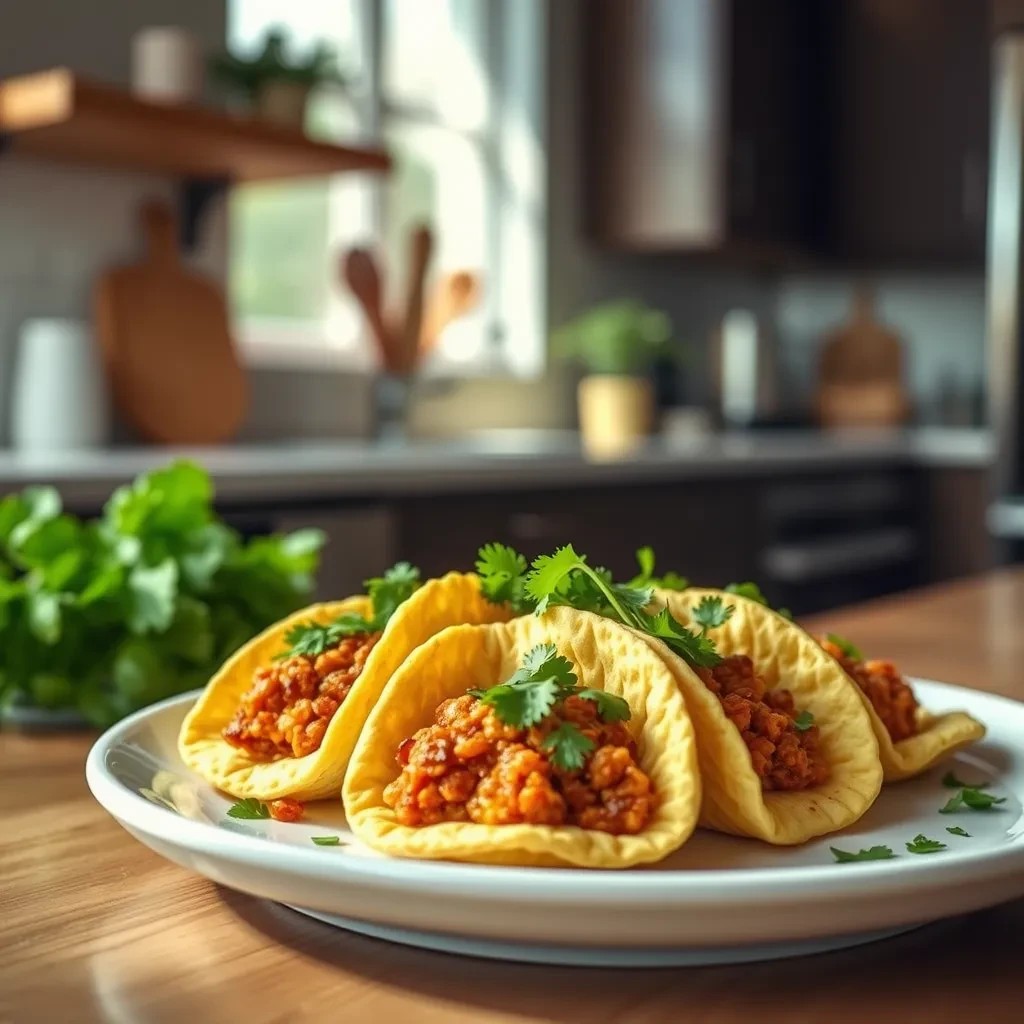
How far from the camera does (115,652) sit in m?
0.95

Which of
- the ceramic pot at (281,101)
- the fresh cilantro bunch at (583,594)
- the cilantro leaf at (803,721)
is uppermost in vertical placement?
the ceramic pot at (281,101)

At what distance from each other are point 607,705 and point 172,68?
2567 mm

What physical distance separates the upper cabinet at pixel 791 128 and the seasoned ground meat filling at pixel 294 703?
404cm

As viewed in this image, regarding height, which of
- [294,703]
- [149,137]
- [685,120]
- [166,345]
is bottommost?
[294,703]

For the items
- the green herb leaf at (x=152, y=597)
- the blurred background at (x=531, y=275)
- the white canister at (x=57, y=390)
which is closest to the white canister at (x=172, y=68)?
the blurred background at (x=531, y=275)

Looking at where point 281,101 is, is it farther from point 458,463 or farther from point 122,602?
point 122,602

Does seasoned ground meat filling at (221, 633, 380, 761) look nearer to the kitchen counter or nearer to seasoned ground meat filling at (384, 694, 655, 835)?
seasoned ground meat filling at (384, 694, 655, 835)

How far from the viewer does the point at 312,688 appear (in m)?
0.70

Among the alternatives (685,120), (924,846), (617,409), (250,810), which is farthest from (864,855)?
(685,120)

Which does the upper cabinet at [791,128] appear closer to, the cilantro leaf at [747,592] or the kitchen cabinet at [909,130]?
the kitchen cabinet at [909,130]

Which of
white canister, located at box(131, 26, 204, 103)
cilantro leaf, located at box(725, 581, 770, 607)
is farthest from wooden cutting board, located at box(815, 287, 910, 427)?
cilantro leaf, located at box(725, 581, 770, 607)

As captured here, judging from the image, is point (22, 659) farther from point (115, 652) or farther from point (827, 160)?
point (827, 160)

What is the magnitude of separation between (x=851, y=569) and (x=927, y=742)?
3620mm

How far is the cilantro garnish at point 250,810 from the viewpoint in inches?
25.2
